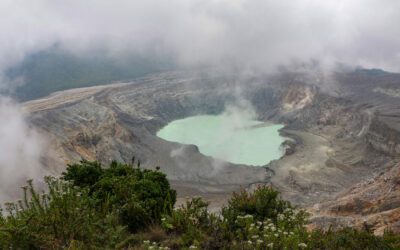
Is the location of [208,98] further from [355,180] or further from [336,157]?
[355,180]

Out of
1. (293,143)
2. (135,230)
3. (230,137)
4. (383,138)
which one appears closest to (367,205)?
(135,230)

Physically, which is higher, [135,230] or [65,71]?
[65,71]

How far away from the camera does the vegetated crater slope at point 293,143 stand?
3236 cm

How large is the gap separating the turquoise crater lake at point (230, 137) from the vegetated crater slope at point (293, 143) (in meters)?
3.79

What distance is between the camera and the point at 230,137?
6781 centimetres

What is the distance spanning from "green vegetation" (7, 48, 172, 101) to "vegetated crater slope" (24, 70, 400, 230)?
6465 centimetres

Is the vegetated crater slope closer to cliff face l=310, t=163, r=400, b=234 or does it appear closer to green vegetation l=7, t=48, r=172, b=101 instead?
cliff face l=310, t=163, r=400, b=234

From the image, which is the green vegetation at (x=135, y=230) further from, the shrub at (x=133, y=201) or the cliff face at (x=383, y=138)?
the cliff face at (x=383, y=138)

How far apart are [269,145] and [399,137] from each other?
25.1m

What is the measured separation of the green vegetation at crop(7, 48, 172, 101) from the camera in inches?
5308

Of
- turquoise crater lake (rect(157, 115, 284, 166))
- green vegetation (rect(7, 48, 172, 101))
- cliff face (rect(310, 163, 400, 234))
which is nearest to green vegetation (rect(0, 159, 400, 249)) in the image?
cliff face (rect(310, 163, 400, 234))

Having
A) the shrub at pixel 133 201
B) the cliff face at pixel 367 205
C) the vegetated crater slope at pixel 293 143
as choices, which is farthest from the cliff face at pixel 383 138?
the shrub at pixel 133 201

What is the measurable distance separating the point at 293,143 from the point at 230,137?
1571 centimetres

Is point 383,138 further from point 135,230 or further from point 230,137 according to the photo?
point 135,230
